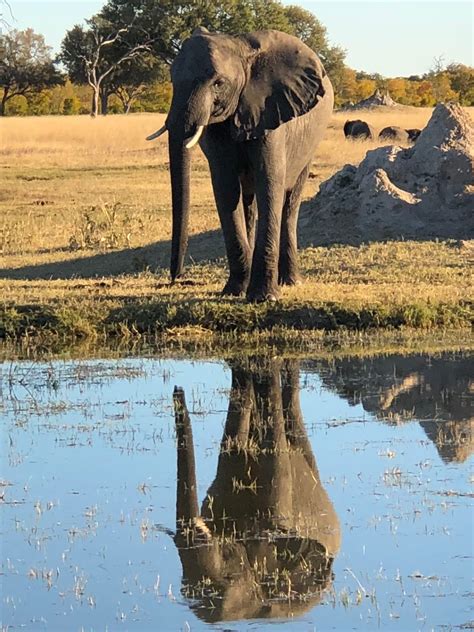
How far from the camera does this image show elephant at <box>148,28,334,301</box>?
1330 centimetres

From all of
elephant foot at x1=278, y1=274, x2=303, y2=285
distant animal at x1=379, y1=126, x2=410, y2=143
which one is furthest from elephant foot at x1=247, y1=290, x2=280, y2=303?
distant animal at x1=379, y1=126, x2=410, y2=143

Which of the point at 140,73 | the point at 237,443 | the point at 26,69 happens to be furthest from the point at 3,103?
the point at 237,443

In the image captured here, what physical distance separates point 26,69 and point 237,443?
6594cm

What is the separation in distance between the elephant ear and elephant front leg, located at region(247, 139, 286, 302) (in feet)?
0.86

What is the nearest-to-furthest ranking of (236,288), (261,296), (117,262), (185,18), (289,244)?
(261,296) < (236,288) < (289,244) < (117,262) < (185,18)

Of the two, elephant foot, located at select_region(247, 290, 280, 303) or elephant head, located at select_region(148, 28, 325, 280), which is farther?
elephant foot, located at select_region(247, 290, 280, 303)

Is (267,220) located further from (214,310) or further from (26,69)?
(26,69)

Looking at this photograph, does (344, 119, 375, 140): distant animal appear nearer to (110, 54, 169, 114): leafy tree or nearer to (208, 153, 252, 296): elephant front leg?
(208, 153, 252, 296): elephant front leg

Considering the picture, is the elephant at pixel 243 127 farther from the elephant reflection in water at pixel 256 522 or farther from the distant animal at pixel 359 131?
the distant animal at pixel 359 131

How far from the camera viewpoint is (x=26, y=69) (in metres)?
73.5

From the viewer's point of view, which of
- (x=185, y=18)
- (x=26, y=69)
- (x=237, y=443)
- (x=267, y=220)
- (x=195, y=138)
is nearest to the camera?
(x=237, y=443)

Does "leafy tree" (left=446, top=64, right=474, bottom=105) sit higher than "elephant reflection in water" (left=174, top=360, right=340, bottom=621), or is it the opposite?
"leafy tree" (left=446, top=64, right=474, bottom=105)

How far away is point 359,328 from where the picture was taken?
1423 cm

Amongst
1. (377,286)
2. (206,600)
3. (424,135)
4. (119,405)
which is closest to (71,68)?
(424,135)
